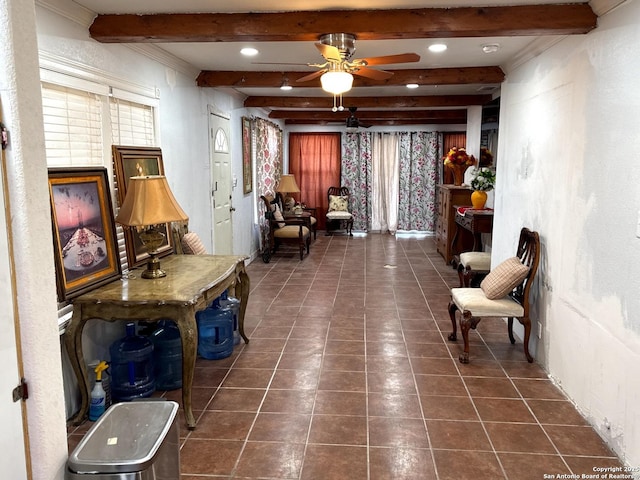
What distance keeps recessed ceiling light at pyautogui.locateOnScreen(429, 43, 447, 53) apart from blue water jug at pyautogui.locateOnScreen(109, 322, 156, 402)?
3116 millimetres

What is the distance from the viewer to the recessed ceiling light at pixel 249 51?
4195mm

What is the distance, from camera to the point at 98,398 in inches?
117

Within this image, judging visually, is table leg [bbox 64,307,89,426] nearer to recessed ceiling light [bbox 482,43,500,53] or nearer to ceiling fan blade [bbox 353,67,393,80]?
ceiling fan blade [bbox 353,67,393,80]

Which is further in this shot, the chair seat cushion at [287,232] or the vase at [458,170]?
the chair seat cushion at [287,232]

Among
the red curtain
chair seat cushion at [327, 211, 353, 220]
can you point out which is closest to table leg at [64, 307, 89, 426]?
chair seat cushion at [327, 211, 353, 220]

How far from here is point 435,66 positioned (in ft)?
16.3

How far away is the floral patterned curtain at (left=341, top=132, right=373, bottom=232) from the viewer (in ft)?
35.4

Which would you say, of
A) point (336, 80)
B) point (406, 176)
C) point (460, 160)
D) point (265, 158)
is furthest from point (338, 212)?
point (336, 80)

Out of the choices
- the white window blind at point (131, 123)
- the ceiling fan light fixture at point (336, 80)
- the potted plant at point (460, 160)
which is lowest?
the potted plant at point (460, 160)

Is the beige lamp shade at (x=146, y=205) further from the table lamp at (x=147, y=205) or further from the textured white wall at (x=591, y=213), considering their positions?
the textured white wall at (x=591, y=213)

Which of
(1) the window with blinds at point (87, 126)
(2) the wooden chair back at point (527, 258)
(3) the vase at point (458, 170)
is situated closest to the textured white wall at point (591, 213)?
(2) the wooden chair back at point (527, 258)

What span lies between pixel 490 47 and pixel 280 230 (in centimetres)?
468

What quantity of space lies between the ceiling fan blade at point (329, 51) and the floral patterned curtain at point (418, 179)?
7574mm

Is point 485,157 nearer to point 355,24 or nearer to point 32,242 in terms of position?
point 355,24
